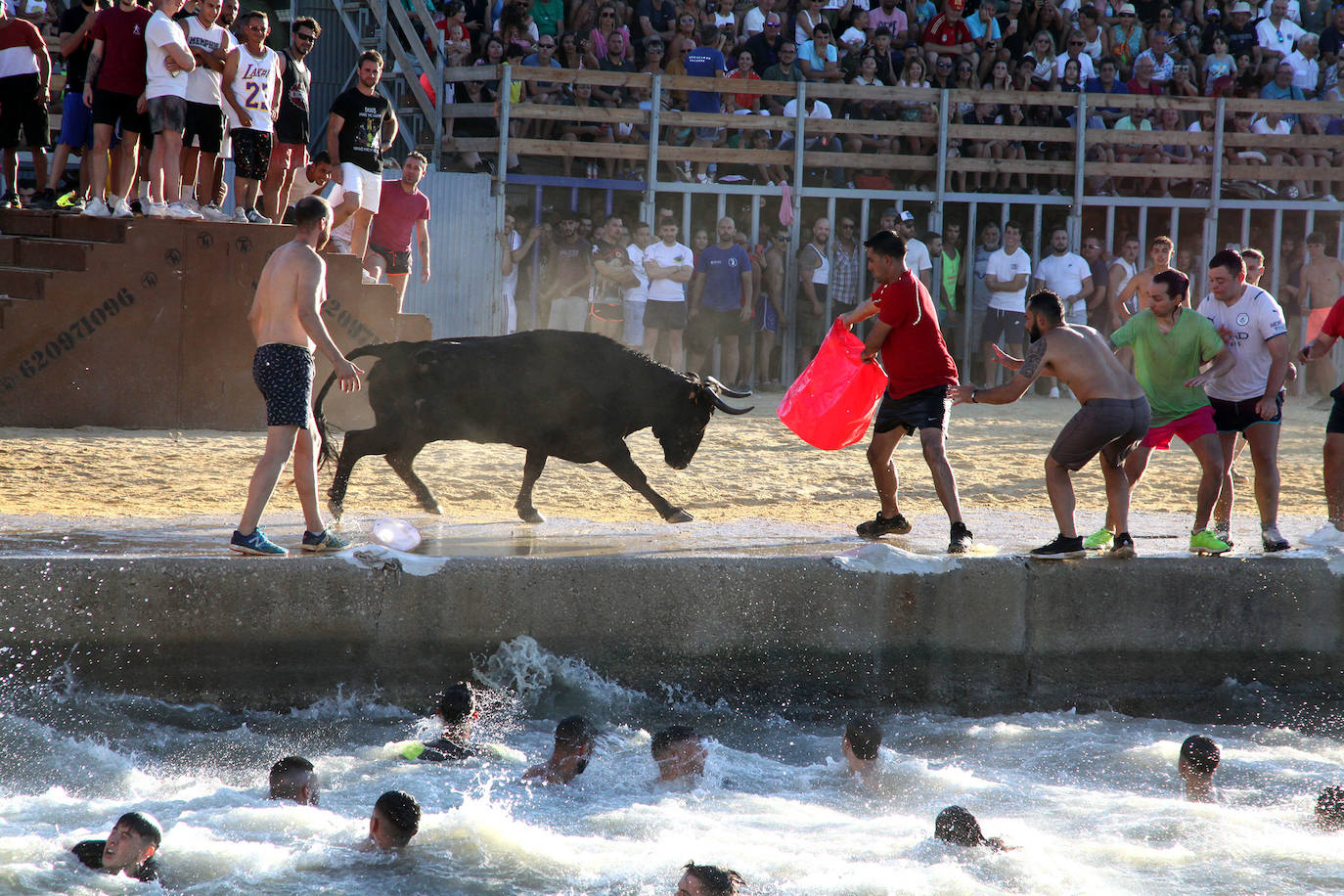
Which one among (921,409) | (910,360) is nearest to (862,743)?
(921,409)

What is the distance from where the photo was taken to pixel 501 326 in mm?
14758

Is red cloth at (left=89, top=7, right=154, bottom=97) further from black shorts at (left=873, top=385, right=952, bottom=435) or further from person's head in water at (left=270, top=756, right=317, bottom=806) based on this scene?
person's head in water at (left=270, top=756, right=317, bottom=806)

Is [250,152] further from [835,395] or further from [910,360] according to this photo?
[910,360]

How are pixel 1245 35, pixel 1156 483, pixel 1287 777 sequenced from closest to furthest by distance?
pixel 1287 777, pixel 1156 483, pixel 1245 35

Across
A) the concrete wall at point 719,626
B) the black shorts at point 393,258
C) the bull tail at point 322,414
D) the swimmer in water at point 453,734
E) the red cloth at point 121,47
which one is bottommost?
the swimmer in water at point 453,734

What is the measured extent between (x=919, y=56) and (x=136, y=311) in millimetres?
10264

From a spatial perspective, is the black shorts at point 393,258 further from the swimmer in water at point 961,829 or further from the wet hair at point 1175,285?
the swimmer in water at point 961,829

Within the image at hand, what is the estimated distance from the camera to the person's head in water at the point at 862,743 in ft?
18.7

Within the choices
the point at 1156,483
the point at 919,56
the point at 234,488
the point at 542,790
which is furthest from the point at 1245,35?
the point at 542,790

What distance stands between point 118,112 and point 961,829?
8136 mm

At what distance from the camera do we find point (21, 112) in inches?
400

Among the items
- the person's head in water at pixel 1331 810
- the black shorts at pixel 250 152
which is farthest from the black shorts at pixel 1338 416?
the black shorts at pixel 250 152

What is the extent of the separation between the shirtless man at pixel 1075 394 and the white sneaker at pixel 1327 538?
1.38m

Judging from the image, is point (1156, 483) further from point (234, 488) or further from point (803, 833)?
point (234, 488)
